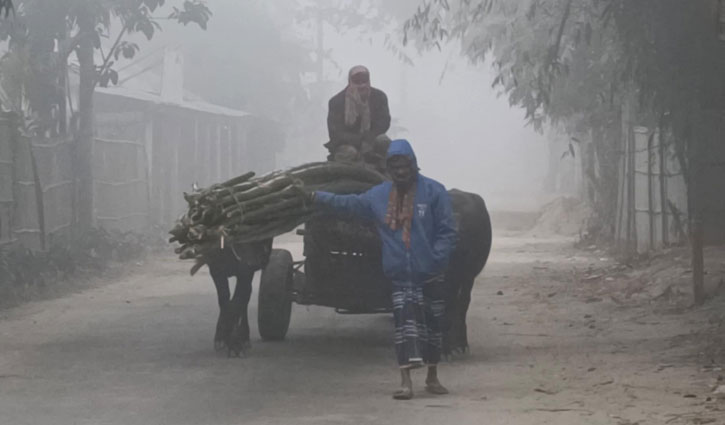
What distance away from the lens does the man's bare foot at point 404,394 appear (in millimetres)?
8242

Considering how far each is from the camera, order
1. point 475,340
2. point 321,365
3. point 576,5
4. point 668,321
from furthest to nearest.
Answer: point 576,5 → point 668,321 → point 475,340 → point 321,365

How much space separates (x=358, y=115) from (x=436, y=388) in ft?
11.2

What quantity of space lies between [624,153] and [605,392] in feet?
40.0

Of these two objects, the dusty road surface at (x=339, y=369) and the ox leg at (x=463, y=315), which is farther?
the ox leg at (x=463, y=315)

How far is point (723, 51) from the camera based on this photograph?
14.5 meters

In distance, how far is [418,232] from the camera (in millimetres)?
8367

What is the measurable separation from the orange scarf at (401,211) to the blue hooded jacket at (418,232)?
0.03m

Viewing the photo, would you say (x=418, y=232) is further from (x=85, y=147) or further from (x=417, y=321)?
(x=85, y=147)

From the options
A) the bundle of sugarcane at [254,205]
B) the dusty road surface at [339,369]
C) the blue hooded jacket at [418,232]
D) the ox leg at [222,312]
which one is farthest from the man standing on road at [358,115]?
the blue hooded jacket at [418,232]

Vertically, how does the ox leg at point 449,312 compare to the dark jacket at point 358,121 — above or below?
below

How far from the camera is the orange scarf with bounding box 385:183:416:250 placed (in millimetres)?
8359

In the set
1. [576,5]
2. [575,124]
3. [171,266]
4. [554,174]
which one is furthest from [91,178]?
[554,174]

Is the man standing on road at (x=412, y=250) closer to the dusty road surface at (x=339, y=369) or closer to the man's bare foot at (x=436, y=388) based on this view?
the man's bare foot at (x=436, y=388)

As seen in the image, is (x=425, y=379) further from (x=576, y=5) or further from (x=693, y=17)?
(x=576, y=5)
